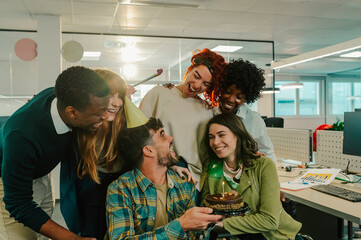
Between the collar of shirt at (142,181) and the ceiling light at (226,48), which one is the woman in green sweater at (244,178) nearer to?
the collar of shirt at (142,181)

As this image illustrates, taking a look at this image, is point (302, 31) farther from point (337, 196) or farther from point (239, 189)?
point (239, 189)

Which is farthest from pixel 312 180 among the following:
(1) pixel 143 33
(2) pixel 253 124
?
(1) pixel 143 33

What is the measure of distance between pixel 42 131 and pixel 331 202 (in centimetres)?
179

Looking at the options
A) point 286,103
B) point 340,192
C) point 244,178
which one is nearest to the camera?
point 244,178

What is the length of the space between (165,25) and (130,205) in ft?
14.4

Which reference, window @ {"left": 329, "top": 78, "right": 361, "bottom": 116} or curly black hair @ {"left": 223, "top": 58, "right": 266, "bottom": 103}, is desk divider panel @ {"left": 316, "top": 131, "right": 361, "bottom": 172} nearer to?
curly black hair @ {"left": 223, "top": 58, "right": 266, "bottom": 103}

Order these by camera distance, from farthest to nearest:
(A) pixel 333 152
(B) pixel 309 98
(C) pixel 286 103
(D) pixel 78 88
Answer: (B) pixel 309 98 → (C) pixel 286 103 → (A) pixel 333 152 → (D) pixel 78 88

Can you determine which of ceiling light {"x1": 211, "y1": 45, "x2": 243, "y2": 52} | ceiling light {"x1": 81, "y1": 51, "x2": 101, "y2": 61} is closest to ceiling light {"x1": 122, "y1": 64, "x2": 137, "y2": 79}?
ceiling light {"x1": 81, "y1": 51, "x2": 101, "y2": 61}

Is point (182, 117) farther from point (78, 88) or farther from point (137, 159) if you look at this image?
point (78, 88)

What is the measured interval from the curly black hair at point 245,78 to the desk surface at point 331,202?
0.81 m

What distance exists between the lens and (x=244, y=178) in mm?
1775

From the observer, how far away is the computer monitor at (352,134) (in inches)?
99.7

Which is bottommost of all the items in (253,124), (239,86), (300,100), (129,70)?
(253,124)

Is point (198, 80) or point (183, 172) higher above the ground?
point (198, 80)
